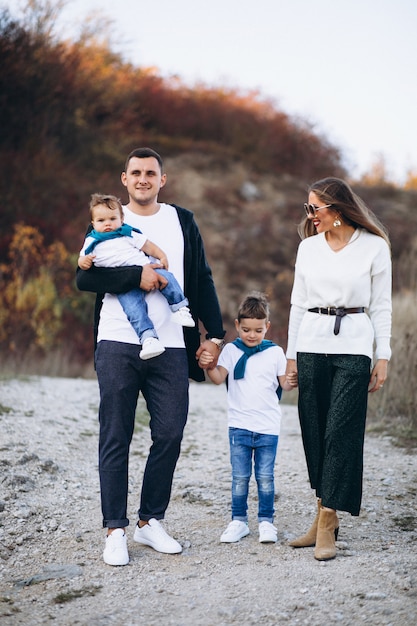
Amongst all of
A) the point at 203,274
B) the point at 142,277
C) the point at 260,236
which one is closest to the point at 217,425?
the point at 203,274

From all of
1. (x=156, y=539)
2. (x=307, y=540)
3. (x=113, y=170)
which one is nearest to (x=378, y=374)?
(x=307, y=540)

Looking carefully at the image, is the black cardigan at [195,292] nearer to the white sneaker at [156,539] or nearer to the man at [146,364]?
the man at [146,364]

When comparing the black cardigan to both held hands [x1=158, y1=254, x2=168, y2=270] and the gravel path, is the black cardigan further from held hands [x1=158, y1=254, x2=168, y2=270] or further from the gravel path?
the gravel path

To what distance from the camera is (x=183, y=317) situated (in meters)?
3.62

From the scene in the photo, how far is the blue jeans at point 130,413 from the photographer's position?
3.54 metres

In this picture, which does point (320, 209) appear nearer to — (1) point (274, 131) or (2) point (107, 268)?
(2) point (107, 268)

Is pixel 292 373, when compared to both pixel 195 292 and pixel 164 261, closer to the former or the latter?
pixel 195 292

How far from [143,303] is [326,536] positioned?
1.50 meters

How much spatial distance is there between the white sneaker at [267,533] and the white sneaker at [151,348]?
1189mm

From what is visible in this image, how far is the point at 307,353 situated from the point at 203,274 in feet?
2.49

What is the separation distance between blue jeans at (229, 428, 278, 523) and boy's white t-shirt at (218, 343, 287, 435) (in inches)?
2.0

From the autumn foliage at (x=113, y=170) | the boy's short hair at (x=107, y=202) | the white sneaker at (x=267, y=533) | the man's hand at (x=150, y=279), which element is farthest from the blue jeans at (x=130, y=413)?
the autumn foliage at (x=113, y=170)

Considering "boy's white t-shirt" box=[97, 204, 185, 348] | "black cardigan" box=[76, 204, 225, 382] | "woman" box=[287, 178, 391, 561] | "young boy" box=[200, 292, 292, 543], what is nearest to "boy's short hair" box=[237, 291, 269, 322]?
"young boy" box=[200, 292, 292, 543]

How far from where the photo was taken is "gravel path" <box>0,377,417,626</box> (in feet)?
9.70
